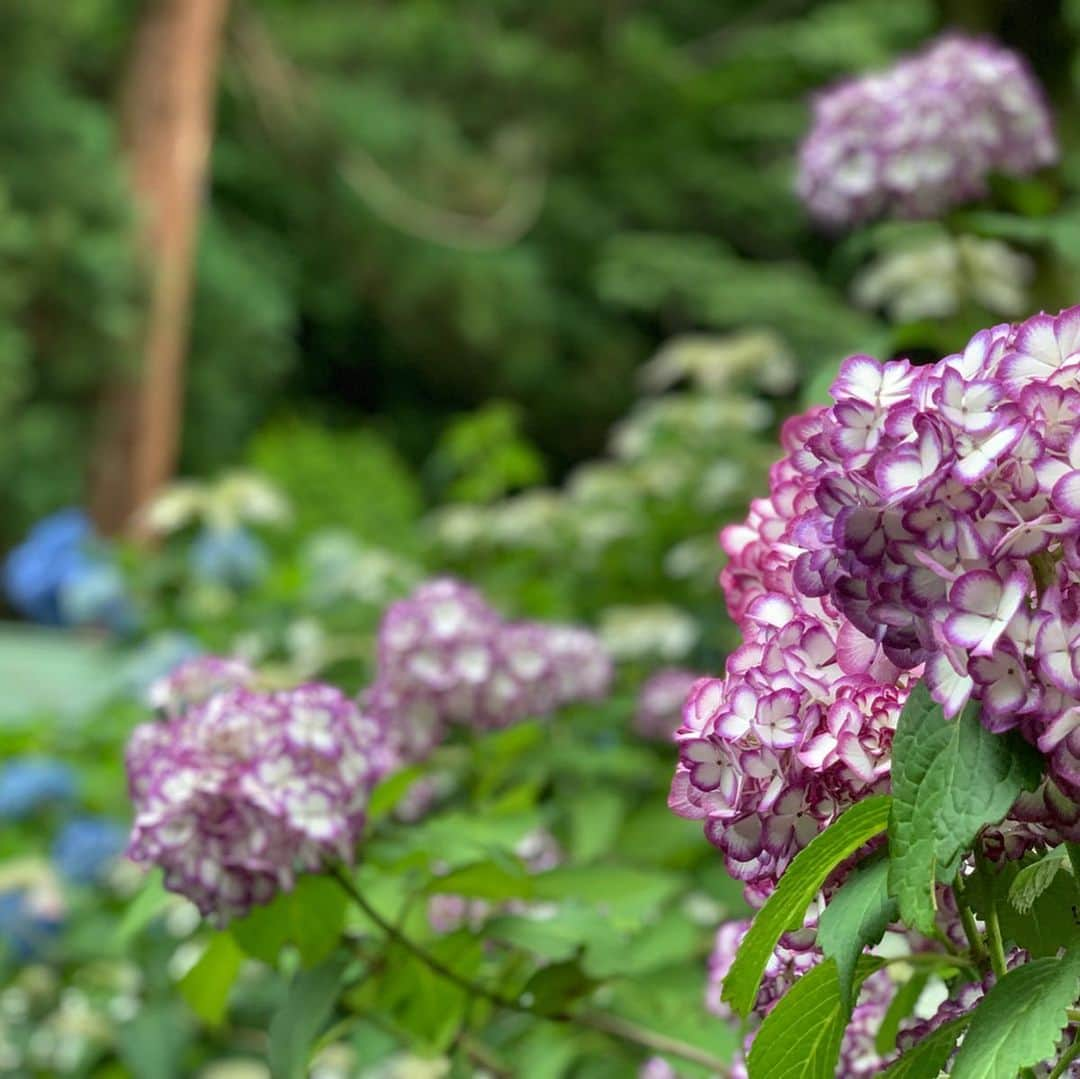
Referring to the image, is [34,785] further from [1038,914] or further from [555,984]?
[1038,914]

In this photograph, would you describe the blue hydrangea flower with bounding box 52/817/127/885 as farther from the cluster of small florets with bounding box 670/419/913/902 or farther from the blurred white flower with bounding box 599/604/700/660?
the cluster of small florets with bounding box 670/419/913/902

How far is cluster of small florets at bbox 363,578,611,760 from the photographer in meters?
1.51

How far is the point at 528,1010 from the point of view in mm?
1085

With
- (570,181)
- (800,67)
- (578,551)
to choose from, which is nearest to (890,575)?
(578,551)

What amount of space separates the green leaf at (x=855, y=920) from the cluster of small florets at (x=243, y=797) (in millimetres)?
449

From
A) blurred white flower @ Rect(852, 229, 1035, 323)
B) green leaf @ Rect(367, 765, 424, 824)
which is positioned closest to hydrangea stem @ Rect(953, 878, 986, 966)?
green leaf @ Rect(367, 765, 424, 824)

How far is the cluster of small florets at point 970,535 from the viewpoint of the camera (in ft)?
1.73

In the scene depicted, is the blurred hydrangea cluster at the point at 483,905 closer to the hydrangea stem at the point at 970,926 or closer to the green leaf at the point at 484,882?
the green leaf at the point at 484,882

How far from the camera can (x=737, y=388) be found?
3.61 meters

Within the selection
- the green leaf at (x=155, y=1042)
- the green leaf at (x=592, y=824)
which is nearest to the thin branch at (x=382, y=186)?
the green leaf at (x=155, y=1042)

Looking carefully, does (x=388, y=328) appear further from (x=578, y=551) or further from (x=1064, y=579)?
(x=1064, y=579)

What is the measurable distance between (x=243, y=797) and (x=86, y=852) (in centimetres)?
165

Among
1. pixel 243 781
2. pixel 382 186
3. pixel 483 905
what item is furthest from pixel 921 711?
pixel 382 186

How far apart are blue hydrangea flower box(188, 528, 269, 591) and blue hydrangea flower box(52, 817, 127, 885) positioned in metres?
0.84
